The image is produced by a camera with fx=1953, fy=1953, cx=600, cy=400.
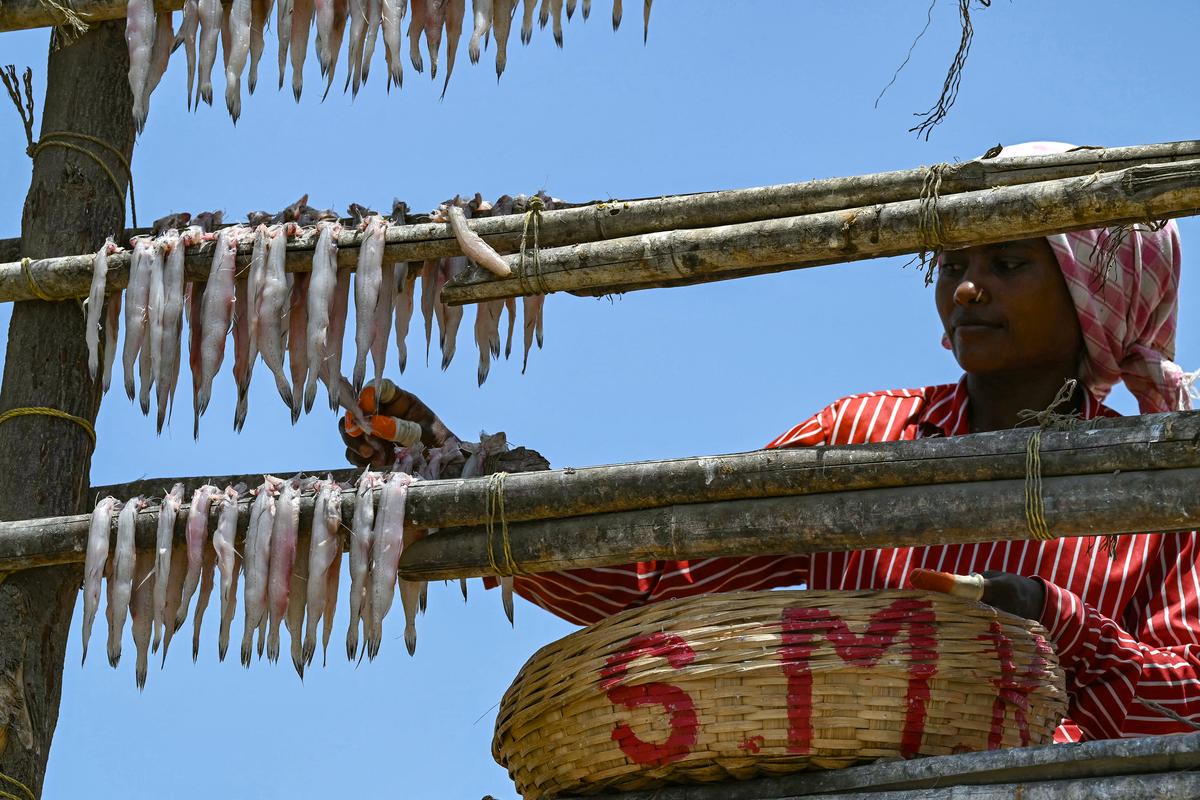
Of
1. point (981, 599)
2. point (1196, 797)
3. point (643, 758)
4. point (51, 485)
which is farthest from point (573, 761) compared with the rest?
point (51, 485)

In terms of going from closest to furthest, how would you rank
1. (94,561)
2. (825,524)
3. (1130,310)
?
(825,524) → (94,561) → (1130,310)

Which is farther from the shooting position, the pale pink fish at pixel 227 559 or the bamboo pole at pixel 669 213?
the pale pink fish at pixel 227 559

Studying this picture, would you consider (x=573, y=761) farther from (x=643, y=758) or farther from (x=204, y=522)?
(x=204, y=522)

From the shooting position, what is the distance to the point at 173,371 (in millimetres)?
4719

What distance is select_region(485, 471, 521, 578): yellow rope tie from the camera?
13.9ft

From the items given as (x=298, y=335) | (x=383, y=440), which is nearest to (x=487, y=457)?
(x=383, y=440)

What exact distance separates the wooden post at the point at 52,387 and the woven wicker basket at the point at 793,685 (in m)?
1.44

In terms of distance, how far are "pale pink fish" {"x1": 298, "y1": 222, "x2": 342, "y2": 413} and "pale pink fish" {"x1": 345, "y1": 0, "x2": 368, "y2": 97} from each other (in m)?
0.39

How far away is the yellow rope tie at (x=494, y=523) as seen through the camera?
166 inches

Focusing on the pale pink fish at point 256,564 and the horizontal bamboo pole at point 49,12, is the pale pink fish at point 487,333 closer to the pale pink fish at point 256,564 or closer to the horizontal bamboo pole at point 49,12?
the pale pink fish at point 256,564

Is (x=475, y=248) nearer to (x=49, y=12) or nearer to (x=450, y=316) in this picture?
(x=450, y=316)

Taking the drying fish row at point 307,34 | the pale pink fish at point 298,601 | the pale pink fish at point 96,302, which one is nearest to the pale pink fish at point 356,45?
the drying fish row at point 307,34

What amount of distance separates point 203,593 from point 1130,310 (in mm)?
2422

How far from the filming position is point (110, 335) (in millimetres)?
4828
